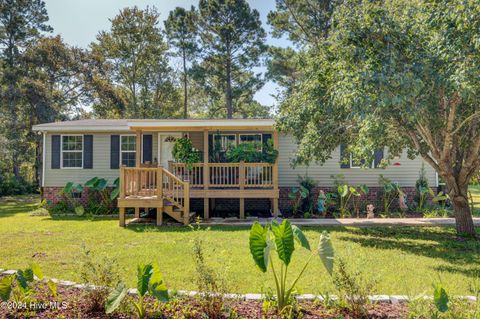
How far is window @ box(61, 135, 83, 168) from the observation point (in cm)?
1252

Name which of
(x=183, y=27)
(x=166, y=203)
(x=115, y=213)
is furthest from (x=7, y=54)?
(x=166, y=203)

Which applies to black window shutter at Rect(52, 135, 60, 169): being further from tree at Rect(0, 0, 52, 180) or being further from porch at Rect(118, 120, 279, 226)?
tree at Rect(0, 0, 52, 180)

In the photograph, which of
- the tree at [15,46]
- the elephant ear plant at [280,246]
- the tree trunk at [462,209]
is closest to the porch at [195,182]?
the tree trunk at [462,209]

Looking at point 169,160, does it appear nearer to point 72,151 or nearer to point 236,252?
point 72,151

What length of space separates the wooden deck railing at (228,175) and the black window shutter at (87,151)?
3803mm

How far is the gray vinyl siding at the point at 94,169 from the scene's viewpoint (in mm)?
12461

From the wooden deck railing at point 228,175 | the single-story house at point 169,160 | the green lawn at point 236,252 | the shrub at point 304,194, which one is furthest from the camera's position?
the single-story house at point 169,160

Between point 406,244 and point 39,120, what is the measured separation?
22.1 metres

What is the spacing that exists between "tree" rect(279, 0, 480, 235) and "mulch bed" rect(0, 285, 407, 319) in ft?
10.3

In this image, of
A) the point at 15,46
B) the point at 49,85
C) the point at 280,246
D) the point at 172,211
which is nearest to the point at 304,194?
the point at 172,211

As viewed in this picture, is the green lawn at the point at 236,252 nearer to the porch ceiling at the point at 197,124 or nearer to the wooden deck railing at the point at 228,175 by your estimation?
the wooden deck railing at the point at 228,175

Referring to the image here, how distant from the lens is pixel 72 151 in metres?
12.5

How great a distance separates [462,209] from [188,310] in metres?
6.97

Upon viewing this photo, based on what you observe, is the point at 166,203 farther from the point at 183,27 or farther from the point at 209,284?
the point at 183,27
